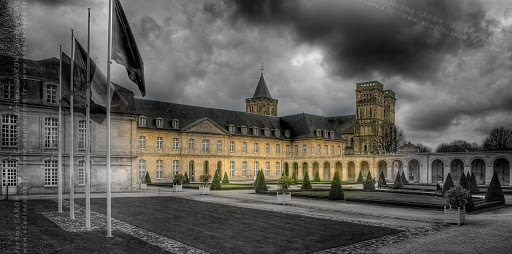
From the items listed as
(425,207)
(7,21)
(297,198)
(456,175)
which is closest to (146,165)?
(297,198)

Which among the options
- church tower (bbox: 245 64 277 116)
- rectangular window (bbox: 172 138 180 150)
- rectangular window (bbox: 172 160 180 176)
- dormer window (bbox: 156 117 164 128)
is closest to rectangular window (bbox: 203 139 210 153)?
rectangular window (bbox: 172 138 180 150)

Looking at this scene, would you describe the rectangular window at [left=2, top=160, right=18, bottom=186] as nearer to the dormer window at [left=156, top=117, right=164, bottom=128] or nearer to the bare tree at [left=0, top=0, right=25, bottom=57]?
the bare tree at [left=0, top=0, right=25, bottom=57]

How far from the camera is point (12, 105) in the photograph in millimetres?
24984

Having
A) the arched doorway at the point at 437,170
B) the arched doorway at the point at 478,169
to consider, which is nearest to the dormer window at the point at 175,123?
the arched doorway at the point at 437,170

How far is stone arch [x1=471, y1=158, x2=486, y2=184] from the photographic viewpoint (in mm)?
49031

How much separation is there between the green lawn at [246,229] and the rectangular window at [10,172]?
11072mm

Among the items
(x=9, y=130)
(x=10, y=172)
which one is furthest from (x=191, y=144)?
(x=9, y=130)

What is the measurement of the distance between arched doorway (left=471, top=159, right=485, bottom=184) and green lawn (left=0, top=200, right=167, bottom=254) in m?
50.3

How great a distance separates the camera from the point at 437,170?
177ft

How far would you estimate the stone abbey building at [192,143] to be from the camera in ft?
83.3

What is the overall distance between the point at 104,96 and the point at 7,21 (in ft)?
26.2

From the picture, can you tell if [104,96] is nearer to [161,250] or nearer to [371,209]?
[161,250]

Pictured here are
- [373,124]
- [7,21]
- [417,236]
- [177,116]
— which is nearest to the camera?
[417,236]

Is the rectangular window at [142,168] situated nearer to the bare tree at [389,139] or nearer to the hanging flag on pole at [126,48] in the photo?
the hanging flag on pole at [126,48]
